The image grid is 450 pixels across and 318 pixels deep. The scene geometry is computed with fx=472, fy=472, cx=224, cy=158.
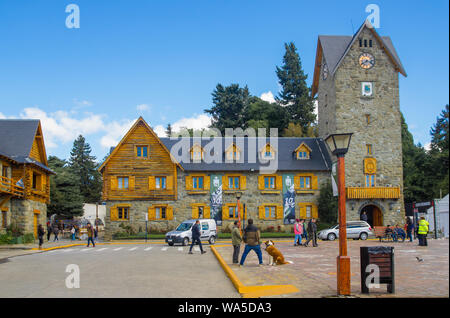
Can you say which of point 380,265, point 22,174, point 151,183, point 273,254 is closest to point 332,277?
point 380,265

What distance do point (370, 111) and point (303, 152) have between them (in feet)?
23.8

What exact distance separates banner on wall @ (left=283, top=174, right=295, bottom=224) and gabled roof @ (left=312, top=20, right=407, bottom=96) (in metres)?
10.8

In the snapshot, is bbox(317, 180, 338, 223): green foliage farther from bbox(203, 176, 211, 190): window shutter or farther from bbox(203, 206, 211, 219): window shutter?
bbox(203, 176, 211, 190): window shutter

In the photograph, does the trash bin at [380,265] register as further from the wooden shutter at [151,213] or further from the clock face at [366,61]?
the clock face at [366,61]

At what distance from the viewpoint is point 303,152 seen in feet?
150

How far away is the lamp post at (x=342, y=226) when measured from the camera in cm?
991

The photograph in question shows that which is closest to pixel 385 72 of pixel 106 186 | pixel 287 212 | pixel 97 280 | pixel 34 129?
pixel 287 212

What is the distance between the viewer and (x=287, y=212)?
4394 cm

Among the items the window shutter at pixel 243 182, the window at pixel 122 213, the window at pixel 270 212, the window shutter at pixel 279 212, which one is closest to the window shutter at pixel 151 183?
the window at pixel 122 213

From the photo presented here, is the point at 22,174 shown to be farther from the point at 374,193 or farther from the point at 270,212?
the point at 374,193

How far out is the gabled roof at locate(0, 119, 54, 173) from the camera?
35406 mm

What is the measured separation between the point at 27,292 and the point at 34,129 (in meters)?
29.1

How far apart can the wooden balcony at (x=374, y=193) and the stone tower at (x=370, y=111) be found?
490 mm
